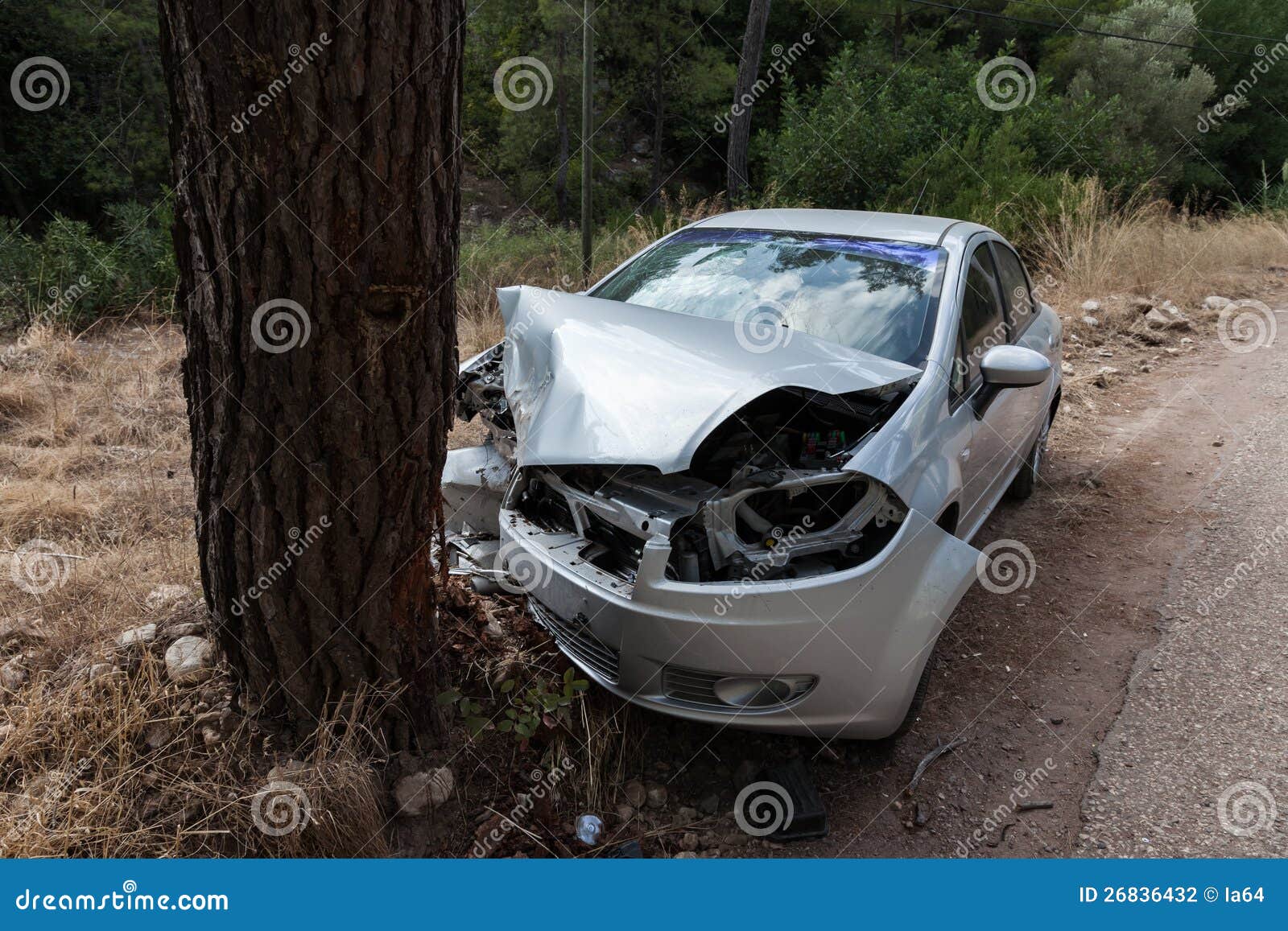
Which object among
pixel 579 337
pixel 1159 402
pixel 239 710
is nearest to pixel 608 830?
pixel 239 710

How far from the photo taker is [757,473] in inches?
113

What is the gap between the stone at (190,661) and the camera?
257cm

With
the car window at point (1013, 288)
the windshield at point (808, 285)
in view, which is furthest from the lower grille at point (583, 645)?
the car window at point (1013, 288)

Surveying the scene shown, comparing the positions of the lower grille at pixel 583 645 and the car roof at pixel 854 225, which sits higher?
the car roof at pixel 854 225

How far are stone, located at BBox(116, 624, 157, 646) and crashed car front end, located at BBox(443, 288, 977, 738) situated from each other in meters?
1.13

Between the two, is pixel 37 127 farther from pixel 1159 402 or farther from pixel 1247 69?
pixel 1247 69

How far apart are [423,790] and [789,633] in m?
1.17

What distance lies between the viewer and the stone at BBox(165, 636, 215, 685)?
8.42 feet

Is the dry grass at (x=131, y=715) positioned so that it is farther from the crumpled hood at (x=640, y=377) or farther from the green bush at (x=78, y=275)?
the green bush at (x=78, y=275)

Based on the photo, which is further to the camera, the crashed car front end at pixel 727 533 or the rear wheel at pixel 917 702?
the rear wheel at pixel 917 702

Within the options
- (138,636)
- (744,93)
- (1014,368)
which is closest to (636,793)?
(138,636)

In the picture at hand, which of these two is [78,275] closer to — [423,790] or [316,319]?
[316,319]

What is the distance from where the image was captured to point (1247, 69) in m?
28.6

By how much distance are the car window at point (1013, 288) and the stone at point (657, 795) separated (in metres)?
2.78
